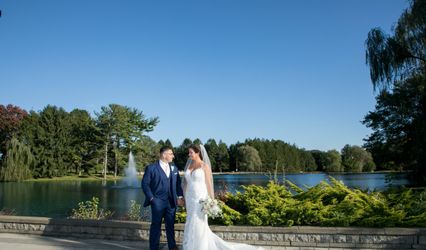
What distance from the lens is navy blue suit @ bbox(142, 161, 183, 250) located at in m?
6.28

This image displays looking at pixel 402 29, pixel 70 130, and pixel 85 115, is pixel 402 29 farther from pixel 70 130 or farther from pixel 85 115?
pixel 85 115

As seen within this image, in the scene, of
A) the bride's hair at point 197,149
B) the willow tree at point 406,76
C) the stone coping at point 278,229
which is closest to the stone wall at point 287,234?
the stone coping at point 278,229

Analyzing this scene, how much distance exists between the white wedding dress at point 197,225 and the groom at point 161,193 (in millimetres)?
292

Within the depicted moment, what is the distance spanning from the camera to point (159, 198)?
6344 millimetres

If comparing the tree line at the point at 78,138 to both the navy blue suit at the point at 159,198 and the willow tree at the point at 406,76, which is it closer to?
the willow tree at the point at 406,76

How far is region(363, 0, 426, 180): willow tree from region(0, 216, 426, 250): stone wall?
15365 millimetres

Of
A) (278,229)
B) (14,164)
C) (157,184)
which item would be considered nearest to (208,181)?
(157,184)

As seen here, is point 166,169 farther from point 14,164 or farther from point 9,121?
point 9,121

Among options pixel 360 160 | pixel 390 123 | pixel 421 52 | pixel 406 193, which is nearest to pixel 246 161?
pixel 360 160

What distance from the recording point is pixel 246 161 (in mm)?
88750

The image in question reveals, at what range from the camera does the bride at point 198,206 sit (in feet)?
19.8

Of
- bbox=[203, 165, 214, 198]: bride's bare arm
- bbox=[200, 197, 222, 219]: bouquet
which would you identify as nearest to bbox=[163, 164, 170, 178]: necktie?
bbox=[203, 165, 214, 198]: bride's bare arm

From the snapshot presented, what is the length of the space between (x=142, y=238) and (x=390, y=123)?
69.6 feet

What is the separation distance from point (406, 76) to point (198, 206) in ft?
56.6
